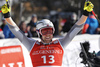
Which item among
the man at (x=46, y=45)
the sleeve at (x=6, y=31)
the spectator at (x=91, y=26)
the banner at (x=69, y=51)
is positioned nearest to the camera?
Answer: the man at (x=46, y=45)

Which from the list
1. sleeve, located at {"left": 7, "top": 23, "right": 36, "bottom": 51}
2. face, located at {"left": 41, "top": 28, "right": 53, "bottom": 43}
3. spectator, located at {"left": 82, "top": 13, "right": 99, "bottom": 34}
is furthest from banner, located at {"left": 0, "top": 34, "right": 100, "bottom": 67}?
spectator, located at {"left": 82, "top": 13, "right": 99, "bottom": 34}

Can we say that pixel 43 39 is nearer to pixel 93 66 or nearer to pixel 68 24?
pixel 93 66

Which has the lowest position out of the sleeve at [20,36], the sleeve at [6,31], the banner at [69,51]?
the banner at [69,51]

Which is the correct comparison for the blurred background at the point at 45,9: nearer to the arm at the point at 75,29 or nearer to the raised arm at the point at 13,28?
the arm at the point at 75,29

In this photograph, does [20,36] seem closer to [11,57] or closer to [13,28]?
[13,28]

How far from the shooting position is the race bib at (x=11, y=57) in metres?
4.46

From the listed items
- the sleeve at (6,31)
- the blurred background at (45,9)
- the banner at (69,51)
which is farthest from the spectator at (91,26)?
the blurred background at (45,9)

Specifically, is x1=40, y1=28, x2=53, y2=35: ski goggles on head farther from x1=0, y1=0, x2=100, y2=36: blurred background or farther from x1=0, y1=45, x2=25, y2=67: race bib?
x1=0, y1=0, x2=100, y2=36: blurred background

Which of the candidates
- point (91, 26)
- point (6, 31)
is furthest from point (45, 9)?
point (6, 31)

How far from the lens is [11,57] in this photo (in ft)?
14.9

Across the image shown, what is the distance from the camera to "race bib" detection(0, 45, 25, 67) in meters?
4.46

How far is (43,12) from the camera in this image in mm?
29750

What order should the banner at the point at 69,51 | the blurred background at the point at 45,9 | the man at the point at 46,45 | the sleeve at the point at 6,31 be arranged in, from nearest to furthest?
the man at the point at 46,45
the banner at the point at 69,51
the sleeve at the point at 6,31
the blurred background at the point at 45,9

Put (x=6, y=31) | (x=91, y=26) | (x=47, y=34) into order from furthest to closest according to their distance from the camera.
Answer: (x=91, y=26), (x=6, y=31), (x=47, y=34)
